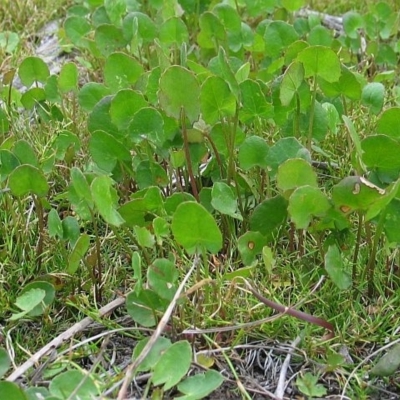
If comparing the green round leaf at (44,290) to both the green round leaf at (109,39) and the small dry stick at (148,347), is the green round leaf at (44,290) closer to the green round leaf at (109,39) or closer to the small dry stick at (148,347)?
the small dry stick at (148,347)

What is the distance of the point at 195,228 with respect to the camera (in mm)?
1071

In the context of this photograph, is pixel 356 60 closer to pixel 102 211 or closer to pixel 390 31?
pixel 390 31

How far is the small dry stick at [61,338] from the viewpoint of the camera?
1001 mm

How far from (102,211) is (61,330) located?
0.23 m

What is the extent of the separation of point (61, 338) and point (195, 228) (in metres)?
0.27

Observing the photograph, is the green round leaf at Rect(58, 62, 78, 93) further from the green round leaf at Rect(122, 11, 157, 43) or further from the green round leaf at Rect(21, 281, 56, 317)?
the green round leaf at Rect(21, 281, 56, 317)

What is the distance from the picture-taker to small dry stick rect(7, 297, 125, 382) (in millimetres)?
1001

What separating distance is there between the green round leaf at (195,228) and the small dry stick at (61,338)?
0.55 feet

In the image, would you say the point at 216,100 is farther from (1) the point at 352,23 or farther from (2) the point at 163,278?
(1) the point at 352,23

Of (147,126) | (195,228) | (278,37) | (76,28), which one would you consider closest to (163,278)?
(195,228)

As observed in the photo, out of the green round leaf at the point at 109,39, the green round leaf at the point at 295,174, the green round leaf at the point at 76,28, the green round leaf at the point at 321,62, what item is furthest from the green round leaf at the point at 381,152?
the green round leaf at the point at 76,28

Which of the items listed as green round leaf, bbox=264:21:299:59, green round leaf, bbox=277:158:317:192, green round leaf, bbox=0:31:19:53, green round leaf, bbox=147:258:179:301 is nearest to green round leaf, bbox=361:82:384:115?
green round leaf, bbox=264:21:299:59

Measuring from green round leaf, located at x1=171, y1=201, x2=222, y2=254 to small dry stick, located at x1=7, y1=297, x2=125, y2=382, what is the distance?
0.17 metres

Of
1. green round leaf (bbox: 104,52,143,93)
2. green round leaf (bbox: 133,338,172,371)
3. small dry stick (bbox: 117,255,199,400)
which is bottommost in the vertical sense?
green round leaf (bbox: 133,338,172,371)
